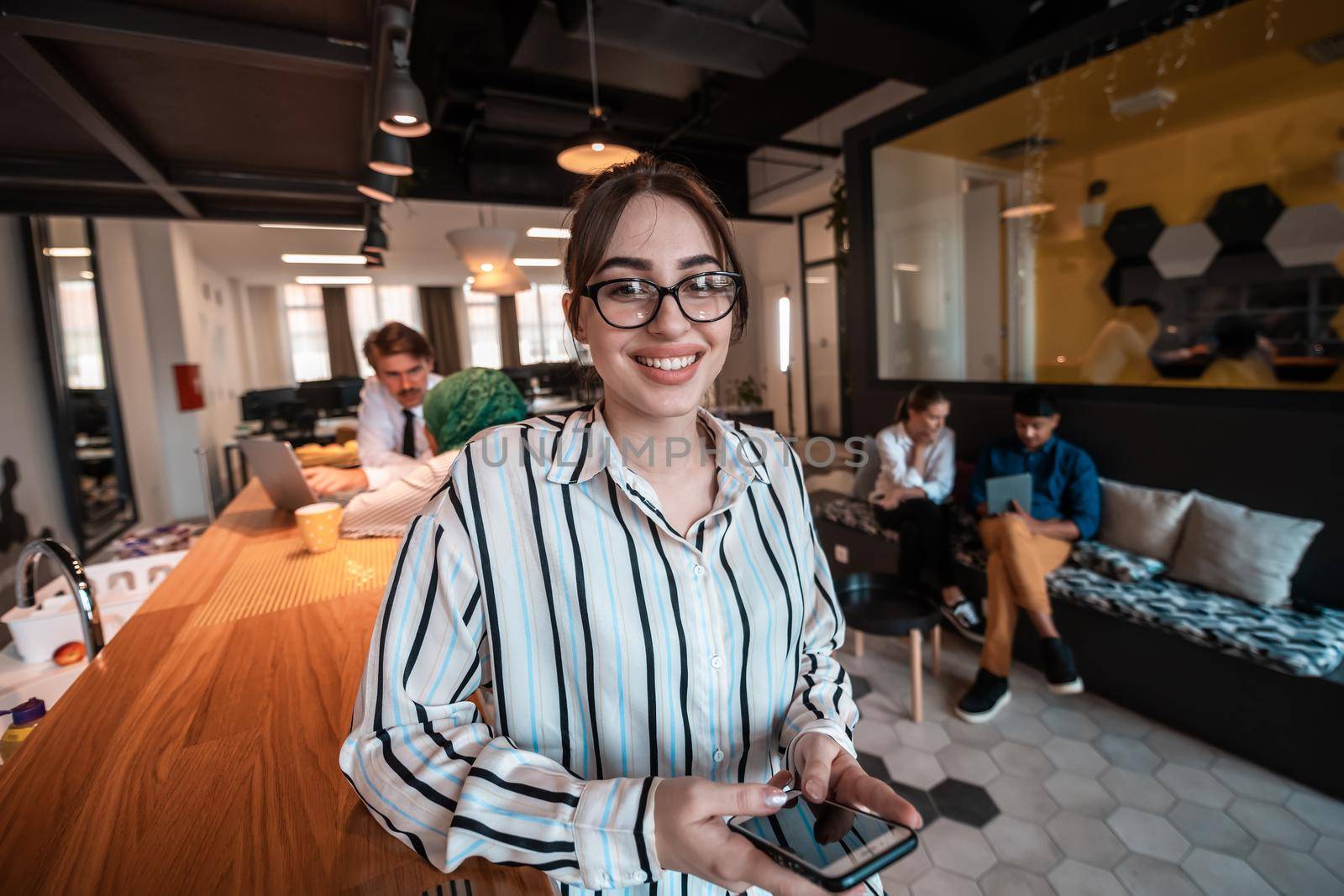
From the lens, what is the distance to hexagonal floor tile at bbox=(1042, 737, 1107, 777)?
89.5 inches

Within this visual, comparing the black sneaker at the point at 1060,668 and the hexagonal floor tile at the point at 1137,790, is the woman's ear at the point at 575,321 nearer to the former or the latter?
the hexagonal floor tile at the point at 1137,790

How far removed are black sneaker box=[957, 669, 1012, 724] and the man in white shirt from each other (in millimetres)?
2383

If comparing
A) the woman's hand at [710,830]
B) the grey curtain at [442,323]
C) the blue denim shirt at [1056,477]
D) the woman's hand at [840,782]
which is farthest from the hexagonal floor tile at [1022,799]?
the grey curtain at [442,323]

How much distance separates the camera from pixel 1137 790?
84.8 inches

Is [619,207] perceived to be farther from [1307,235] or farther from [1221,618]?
[1307,235]

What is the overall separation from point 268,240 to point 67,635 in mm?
8852

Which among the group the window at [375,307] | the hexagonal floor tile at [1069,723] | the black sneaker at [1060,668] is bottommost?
the hexagonal floor tile at [1069,723]

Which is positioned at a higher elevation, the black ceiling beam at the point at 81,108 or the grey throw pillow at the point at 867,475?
the black ceiling beam at the point at 81,108

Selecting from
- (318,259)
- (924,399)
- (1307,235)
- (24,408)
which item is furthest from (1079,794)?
(318,259)

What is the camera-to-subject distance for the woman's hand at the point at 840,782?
664 mm

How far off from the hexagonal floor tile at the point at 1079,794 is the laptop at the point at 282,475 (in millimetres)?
2584

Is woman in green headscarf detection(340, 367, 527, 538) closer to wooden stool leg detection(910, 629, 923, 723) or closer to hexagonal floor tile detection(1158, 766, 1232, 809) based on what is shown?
wooden stool leg detection(910, 629, 923, 723)

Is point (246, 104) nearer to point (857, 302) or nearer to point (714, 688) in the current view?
point (714, 688)

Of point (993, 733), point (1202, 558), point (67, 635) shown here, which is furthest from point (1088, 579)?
point (67, 635)
